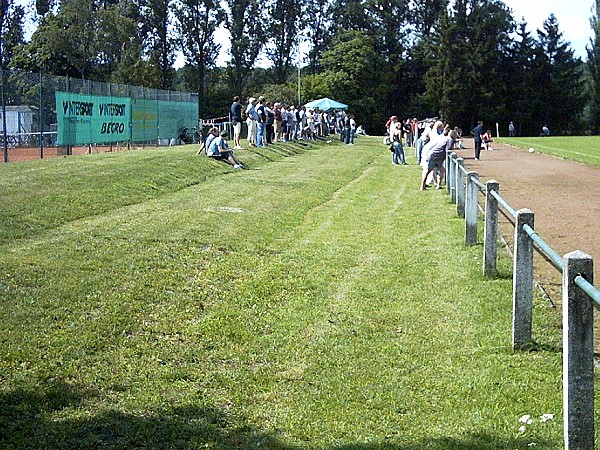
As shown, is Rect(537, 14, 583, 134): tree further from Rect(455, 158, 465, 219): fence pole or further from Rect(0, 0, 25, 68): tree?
Rect(455, 158, 465, 219): fence pole

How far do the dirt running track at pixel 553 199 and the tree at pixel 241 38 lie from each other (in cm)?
5342

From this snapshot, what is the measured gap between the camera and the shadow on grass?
5496mm

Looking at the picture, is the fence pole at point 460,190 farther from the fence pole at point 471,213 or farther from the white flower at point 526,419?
the white flower at point 526,419

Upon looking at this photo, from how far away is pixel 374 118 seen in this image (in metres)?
89.1

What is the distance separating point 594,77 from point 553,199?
267ft

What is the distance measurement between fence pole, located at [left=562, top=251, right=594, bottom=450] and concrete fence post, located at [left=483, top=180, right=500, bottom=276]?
5095mm

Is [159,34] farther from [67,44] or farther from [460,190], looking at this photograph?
[460,190]

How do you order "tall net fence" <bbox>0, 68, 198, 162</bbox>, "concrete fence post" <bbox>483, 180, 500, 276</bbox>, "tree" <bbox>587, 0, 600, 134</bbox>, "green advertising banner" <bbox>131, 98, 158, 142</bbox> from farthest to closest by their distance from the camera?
1. "tree" <bbox>587, 0, 600, 134</bbox>
2. "green advertising banner" <bbox>131, 98, 158, 142</bbox>
3. "tall net fence" <bbox>0, 68, 198, 162</bbox>
4. "concrete fence post" <bbox>483, 180, 500, 276</bbox>

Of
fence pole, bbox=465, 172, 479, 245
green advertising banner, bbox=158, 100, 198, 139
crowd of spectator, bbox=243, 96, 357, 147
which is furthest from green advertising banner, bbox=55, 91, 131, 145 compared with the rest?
fence pole, bbox=465, 172, 479, 245

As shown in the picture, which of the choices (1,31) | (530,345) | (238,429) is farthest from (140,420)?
(1,31)

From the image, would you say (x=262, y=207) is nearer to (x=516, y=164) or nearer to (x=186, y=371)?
(x=186, y=371)

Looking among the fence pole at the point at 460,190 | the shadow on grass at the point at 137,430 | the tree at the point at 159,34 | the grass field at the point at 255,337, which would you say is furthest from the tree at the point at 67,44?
the shadow on grass at the point at 137,430

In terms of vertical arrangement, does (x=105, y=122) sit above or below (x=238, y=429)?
above

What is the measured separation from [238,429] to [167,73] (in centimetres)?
8482
